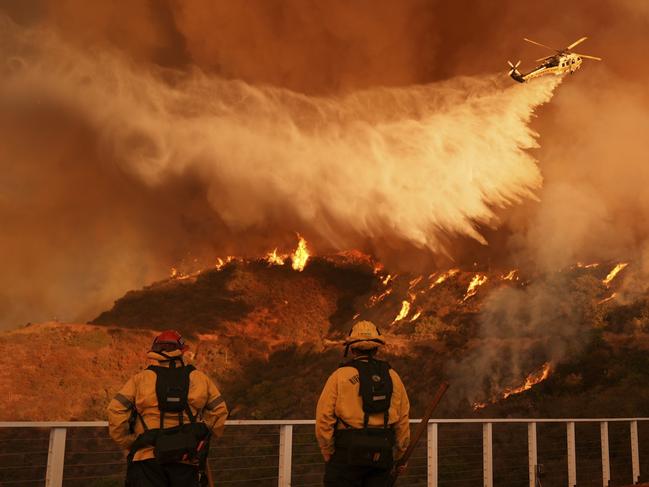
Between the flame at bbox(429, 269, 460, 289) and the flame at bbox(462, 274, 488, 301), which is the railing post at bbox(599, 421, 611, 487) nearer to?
the flame at bbox(462, 274, 488, 301)

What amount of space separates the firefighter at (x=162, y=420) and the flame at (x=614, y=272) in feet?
133

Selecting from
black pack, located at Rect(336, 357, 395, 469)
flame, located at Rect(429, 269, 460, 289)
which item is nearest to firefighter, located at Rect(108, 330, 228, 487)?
black pack, located at Rect(336, 357, 395, 469)

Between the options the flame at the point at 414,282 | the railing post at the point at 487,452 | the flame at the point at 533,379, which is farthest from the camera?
the flame at the point at 414,282

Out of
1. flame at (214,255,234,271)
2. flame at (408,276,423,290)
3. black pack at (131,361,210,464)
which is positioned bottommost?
black pack at (131,361,210,464)

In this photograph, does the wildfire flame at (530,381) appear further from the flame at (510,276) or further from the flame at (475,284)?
the flame at (475,284)

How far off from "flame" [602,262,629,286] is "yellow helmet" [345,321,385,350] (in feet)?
130

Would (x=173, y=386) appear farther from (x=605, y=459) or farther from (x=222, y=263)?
(x=222, y=263)

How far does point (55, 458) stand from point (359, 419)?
87.4 inches

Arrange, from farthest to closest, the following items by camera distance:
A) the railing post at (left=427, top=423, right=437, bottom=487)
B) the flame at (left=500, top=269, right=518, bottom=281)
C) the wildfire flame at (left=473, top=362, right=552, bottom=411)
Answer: the flame at (left=500, top=269, right=518, bottom=281) < the wildfire flame at (left=473, top=362, right=552, bottom=411) < the railing post at (left=427, top=423, right=437, bottom=487)

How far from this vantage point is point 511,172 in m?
39.5

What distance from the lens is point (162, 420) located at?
176 inches

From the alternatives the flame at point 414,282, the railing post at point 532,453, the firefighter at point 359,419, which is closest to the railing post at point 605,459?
the railing post at point 532,453

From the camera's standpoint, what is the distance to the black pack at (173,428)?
440cm

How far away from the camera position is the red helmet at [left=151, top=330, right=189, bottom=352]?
456 centimetres
